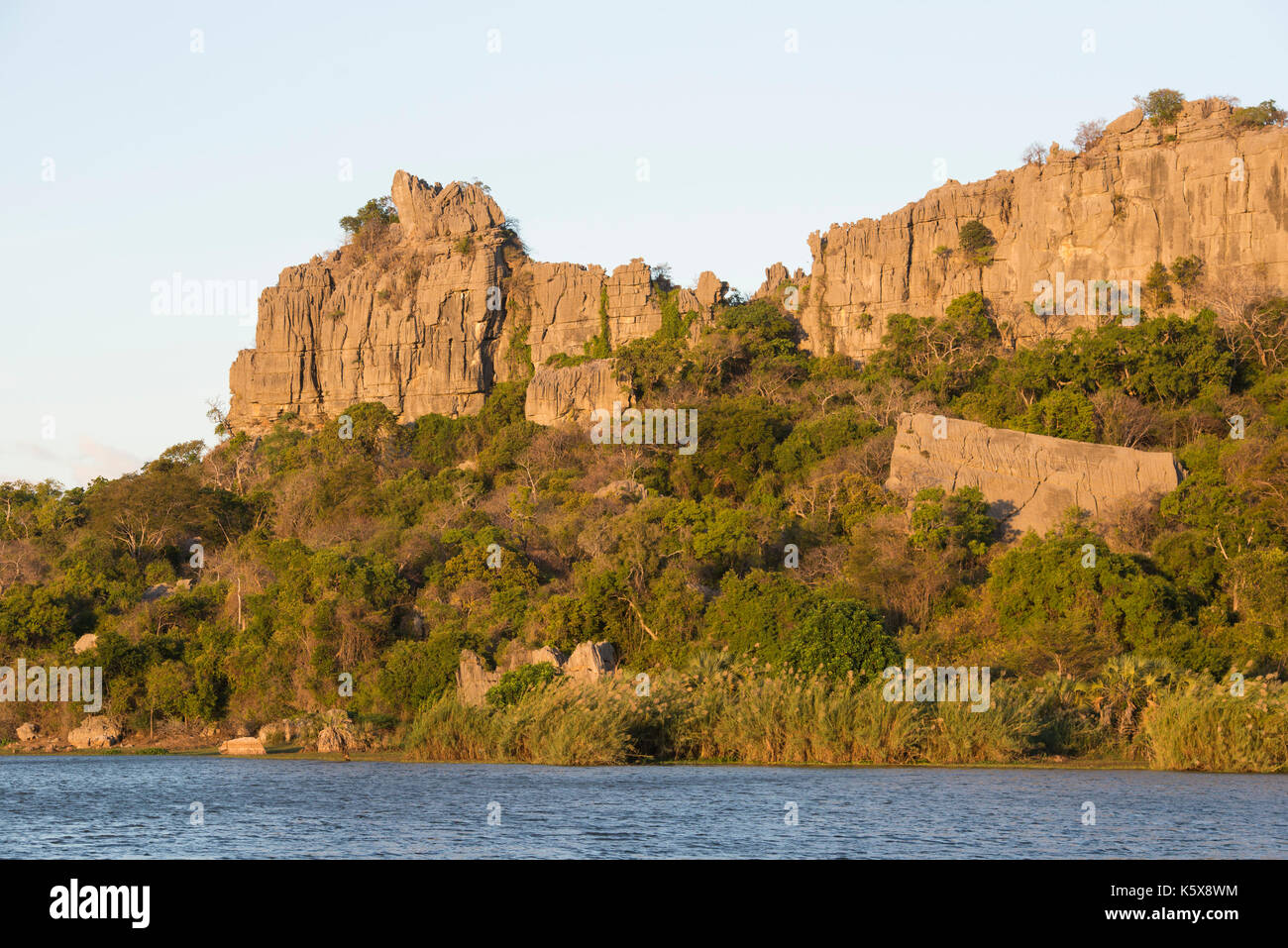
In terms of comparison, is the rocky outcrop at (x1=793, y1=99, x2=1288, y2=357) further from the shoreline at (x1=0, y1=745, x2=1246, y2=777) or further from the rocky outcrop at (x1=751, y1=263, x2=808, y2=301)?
the shoreline at (x1=0, y1=745, x2=1246, y2=777)

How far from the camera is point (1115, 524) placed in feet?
141

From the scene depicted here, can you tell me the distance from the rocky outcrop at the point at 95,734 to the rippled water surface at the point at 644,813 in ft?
27.4

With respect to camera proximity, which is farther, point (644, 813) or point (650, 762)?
point (650, 762)

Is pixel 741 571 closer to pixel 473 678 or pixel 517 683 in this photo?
pixel 473 678

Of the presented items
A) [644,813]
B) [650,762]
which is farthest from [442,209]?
[644,813]

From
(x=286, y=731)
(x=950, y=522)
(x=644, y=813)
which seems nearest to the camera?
(x=644, y=813)

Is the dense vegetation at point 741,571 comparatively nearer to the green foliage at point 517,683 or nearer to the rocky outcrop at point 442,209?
the green foliage at point 517,683

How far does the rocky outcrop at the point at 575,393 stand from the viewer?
64.5 m

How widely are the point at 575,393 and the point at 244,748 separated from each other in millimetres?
33264

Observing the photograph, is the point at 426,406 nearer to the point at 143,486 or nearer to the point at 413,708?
the point at 143,486

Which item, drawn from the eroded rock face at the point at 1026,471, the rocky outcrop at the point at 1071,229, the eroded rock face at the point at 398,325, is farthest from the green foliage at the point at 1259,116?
the eroded rock face at the point at 398,325

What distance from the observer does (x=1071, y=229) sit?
209 ft

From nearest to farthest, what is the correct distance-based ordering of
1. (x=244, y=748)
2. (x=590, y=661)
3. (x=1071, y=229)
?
(x=590, y=661), (x=244, y=748), (x=1071, y=229)
